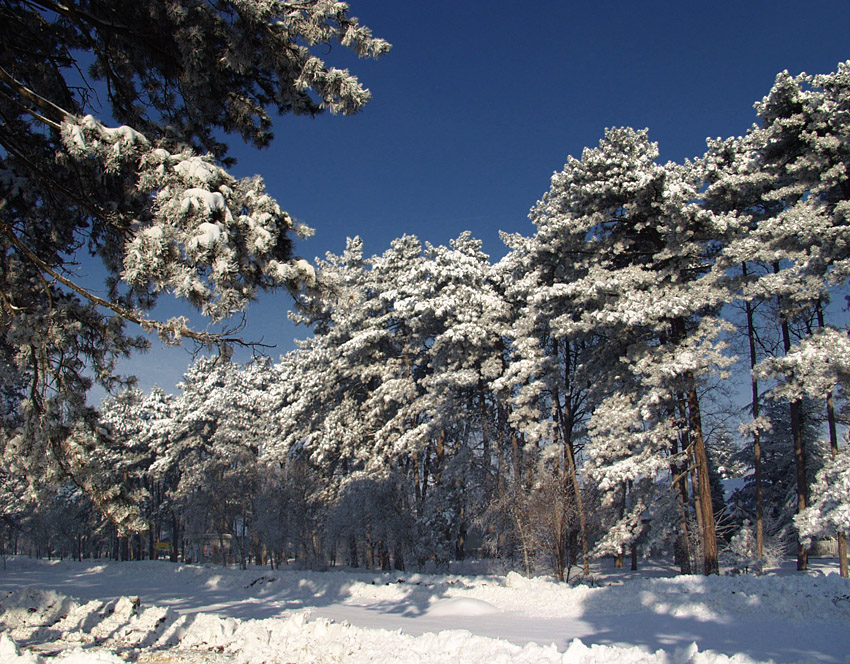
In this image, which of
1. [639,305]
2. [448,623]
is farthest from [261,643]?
[639,305]

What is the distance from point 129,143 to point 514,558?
74.8 ft

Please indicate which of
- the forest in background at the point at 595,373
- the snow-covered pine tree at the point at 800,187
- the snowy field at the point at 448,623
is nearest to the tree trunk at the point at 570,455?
the forest in background at the point at 595,373

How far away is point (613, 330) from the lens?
19344 millimetres

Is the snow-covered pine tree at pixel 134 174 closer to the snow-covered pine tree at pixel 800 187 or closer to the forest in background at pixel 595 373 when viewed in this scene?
the forest in background at pixel 595 373

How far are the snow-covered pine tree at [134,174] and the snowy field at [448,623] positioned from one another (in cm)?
275

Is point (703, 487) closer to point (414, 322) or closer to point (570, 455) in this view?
point (570, 455)

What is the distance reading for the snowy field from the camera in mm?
7070

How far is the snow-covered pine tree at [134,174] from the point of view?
6355mm

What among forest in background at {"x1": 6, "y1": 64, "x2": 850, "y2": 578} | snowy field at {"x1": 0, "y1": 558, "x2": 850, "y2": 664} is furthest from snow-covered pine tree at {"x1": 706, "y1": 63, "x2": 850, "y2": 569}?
snowy field at {"x1": 0, "y1": 558, "x2": 850, "y2": 664}

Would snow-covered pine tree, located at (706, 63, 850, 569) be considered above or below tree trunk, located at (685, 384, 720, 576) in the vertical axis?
above

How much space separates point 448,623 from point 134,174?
11.1 m

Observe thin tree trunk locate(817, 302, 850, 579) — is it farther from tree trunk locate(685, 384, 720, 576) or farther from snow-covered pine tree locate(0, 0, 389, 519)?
snow-covered pine tree locate(0, 0, 389, 519)

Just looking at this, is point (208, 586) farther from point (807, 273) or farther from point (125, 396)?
point (807, 273)

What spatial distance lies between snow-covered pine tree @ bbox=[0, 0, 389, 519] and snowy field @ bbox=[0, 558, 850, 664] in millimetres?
2747
